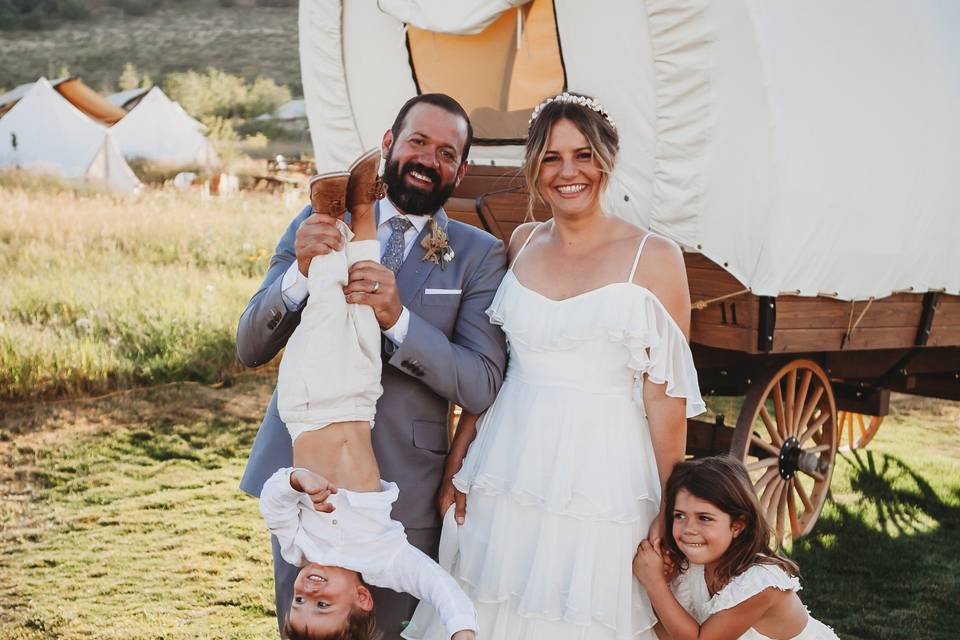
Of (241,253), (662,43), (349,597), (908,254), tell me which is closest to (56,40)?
(241,253)

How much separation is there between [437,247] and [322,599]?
97cm

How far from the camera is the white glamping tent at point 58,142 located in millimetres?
9469

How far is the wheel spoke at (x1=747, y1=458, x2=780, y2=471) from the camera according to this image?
497cm

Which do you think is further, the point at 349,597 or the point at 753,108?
the point at 753,108

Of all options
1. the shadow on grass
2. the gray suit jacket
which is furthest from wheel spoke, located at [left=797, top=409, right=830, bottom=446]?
the gray suit jacket

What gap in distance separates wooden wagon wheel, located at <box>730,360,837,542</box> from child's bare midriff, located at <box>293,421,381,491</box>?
295 centimetres

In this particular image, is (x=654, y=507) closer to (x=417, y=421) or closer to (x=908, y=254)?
(x=417, y=421)

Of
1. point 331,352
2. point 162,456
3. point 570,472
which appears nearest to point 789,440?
point 570,472

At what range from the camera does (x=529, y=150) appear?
8.75 feet

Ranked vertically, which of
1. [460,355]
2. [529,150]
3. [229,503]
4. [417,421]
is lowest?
[229,503]

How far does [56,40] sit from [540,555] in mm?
10984

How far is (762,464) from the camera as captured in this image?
514cm

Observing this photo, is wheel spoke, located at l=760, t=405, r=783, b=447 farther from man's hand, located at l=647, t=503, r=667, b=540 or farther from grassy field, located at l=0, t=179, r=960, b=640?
man's hand, located at l=647, t=503, r=667, b=540

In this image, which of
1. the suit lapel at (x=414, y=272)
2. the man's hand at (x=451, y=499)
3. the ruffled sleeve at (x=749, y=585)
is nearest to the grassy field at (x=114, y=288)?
the man's hand at (x=451, y=499)
